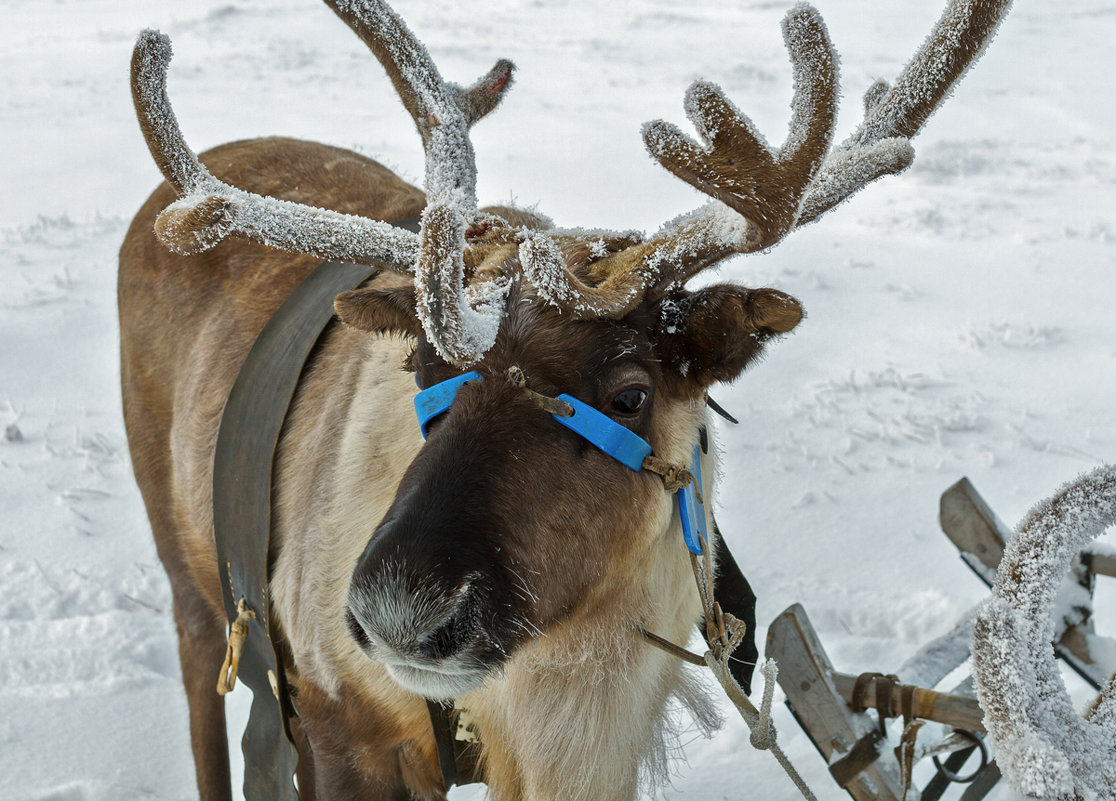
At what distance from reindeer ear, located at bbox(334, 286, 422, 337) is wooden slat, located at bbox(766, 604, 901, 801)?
4.64 ft

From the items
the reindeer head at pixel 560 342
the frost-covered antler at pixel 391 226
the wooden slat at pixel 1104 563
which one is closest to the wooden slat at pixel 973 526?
the wooden slat at pixel 1104 563

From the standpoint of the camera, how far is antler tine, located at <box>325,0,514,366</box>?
1.69 meters

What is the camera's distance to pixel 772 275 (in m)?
7.79

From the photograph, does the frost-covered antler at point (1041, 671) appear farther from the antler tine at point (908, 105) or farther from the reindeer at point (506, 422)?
the antler tine at point (908, 105)

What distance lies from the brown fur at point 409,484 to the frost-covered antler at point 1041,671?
647mm

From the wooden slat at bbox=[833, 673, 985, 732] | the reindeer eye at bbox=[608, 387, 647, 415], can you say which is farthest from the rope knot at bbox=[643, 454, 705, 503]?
the wooden slat at bbox=[833, 673, 985, 732]

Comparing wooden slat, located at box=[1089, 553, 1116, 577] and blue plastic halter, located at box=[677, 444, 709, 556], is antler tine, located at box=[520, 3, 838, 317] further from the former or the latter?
wooden slat, located at box=[1089, 553, 1116, 577]

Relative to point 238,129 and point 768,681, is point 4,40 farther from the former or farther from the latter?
point 768,681

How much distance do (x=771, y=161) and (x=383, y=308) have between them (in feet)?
3.02

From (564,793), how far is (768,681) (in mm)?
579

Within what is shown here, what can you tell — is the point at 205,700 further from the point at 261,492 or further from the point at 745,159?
the point at 745,159

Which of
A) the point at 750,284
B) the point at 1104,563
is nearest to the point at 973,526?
the point at 1104,563

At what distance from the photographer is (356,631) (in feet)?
6.07

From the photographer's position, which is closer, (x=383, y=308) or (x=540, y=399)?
(x=540, y=399)
